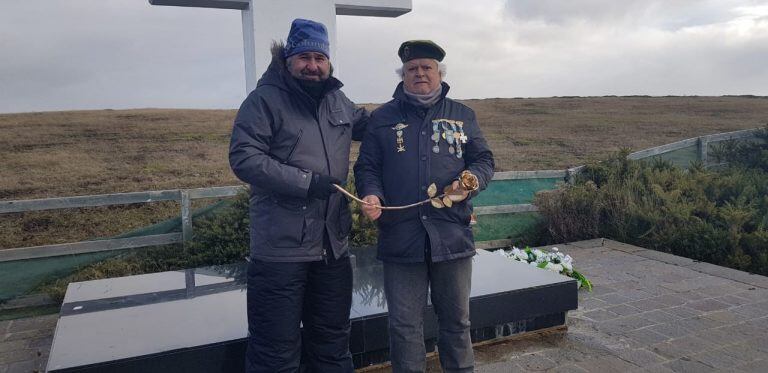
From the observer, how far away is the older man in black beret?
2.81 meters

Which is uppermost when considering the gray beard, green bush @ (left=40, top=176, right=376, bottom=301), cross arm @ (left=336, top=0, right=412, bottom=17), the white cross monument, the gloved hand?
cross arm @ (left=336, top=0, right=412, bottom=17)

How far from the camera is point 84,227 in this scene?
7168 millimetres

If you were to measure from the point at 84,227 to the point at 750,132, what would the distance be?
12066 millimetres

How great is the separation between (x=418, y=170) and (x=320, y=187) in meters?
0.53

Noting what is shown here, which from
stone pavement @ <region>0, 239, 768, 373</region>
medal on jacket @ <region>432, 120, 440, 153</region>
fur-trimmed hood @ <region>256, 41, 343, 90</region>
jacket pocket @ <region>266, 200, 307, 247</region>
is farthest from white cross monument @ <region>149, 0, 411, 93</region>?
stone pavement @ <region>0, 239, 768, 373</region>

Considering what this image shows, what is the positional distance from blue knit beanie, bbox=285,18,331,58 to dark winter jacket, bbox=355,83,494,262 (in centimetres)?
48

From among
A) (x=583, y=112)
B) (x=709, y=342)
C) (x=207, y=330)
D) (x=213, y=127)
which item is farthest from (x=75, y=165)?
(x=583, y=112)

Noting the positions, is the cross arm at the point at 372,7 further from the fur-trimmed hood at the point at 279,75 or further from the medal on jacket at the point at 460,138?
the medal on jacket at the point at 460,138

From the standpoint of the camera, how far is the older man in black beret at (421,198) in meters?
2.81

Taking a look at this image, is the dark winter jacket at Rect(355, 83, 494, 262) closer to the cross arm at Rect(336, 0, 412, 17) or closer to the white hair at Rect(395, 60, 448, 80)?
the white hair at Rect(395, 60, 448, 80)

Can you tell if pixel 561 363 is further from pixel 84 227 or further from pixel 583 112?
pixel 583 112

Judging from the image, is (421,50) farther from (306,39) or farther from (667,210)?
(667,210)

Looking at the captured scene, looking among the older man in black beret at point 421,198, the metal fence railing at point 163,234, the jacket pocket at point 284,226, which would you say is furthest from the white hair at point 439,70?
the metal fence railing at point 163,234

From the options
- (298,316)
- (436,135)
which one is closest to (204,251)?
(298,316)
